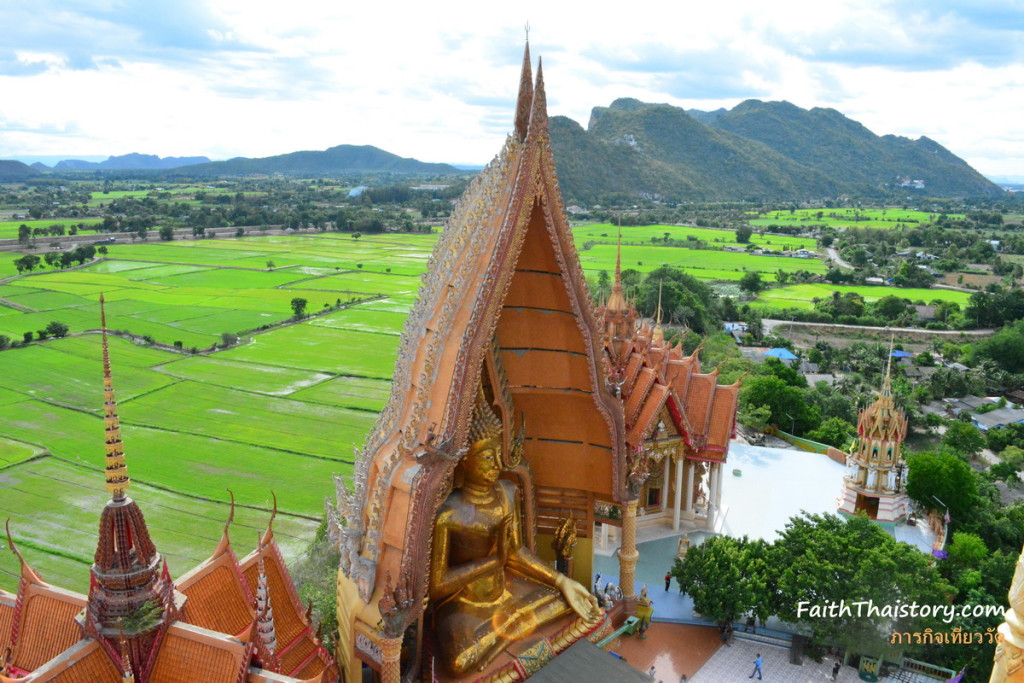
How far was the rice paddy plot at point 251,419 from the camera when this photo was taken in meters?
33.7

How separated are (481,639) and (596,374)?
447 cm

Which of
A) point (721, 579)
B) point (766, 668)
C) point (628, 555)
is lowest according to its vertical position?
point (766, 668)

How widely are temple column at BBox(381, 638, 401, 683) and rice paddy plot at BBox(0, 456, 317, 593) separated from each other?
15.1 m

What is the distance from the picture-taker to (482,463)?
34.2 ft

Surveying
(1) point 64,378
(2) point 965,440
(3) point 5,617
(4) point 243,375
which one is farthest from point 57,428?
(2) point 965,440

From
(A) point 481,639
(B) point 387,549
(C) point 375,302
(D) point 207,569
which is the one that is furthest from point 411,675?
(C) point 375,302

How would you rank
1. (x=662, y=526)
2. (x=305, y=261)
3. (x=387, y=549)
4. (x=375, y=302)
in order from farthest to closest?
(x=305, y=261)
(x=375, y=302)
(x=662, y=526)
(x=387, y=549)

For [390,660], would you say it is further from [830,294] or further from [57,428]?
[830,294]

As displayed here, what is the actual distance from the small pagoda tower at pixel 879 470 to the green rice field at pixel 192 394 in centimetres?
1846

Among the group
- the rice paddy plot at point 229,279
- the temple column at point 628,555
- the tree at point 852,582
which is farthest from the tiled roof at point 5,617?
the rice paddy plot at point 229,279

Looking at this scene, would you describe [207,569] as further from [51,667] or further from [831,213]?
[831,213]

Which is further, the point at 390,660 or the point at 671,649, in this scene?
the point at 671,649

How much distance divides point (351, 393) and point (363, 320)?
19612 mm

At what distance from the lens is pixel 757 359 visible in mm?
48969
